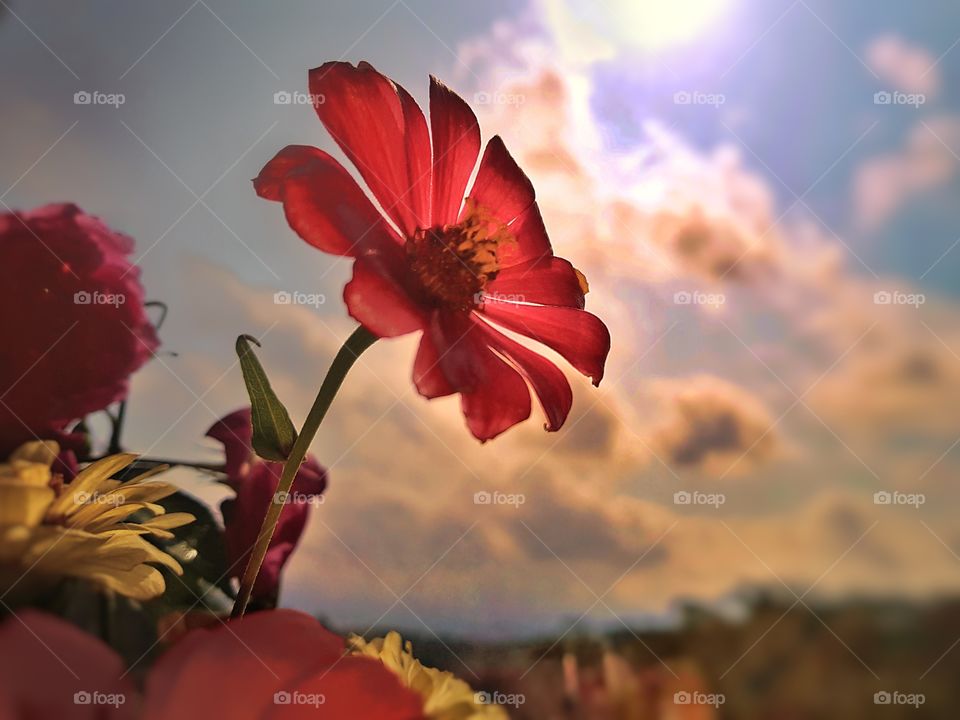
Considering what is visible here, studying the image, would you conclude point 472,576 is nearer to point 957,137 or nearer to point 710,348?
point 710,348

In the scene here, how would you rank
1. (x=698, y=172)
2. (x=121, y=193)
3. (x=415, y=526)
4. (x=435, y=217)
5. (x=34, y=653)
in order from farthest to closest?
(x=698, y=172) → (x=415, y=526) → (x=121, y=193) → (x=435, y=217) → (x=34, y=653)

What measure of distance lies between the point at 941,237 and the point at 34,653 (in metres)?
0.91

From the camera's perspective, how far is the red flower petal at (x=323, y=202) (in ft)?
1.05

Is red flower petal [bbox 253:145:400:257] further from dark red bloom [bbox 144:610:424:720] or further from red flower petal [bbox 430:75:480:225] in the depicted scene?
dark red bloom [bbox 144:610:424:720]

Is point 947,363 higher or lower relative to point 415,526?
higher

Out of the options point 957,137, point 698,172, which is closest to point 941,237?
point 957,137

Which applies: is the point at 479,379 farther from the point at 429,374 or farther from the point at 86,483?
the point at 86,483

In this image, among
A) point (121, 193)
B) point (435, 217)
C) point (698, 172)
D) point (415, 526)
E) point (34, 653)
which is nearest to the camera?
point (34, 653)

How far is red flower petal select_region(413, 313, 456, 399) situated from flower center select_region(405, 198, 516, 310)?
0.04m

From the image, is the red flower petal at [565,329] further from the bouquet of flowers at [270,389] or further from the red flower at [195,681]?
the red flower at [195,681]

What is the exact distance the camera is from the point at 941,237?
88 cm

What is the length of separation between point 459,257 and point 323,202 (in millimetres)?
69

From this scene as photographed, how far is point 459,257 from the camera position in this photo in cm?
37

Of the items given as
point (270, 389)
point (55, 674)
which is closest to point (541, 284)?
point (270, 389)
